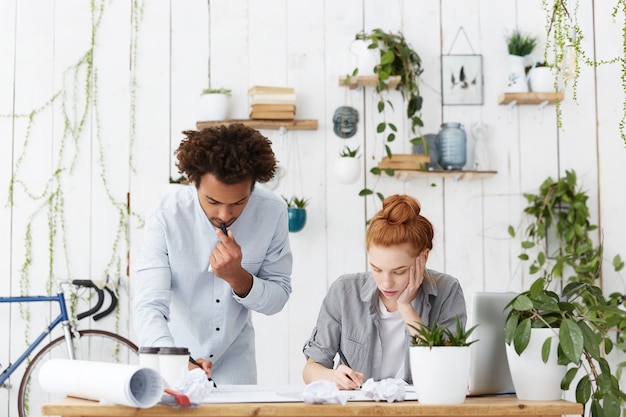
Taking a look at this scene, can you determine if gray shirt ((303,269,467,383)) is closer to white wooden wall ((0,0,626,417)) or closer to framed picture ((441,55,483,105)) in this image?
white wooden wall ((0,0,626,417))

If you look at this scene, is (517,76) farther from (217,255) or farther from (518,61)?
(217,255)

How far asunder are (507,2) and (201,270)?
2441mm

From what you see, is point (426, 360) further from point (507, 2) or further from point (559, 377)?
point (507, 2)

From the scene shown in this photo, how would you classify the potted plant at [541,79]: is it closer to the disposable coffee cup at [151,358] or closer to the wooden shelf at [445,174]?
the wooden shelf at [445,174]

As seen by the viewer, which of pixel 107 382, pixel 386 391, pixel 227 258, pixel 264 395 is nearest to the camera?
pixel 107 382

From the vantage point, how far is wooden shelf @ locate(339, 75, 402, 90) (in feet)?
12.7

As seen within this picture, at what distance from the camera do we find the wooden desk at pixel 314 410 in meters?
1.53

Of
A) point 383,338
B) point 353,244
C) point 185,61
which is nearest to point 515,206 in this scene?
point 353,244

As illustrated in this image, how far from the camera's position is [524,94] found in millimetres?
3930

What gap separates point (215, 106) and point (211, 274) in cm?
163

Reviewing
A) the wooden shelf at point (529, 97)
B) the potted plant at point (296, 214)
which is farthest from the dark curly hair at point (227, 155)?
the wooden shelf at point (529, 97)

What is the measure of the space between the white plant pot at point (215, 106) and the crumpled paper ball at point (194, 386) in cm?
237

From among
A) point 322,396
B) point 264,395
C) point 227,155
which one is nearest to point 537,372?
point 322,396

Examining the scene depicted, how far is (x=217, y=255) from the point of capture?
210cm
